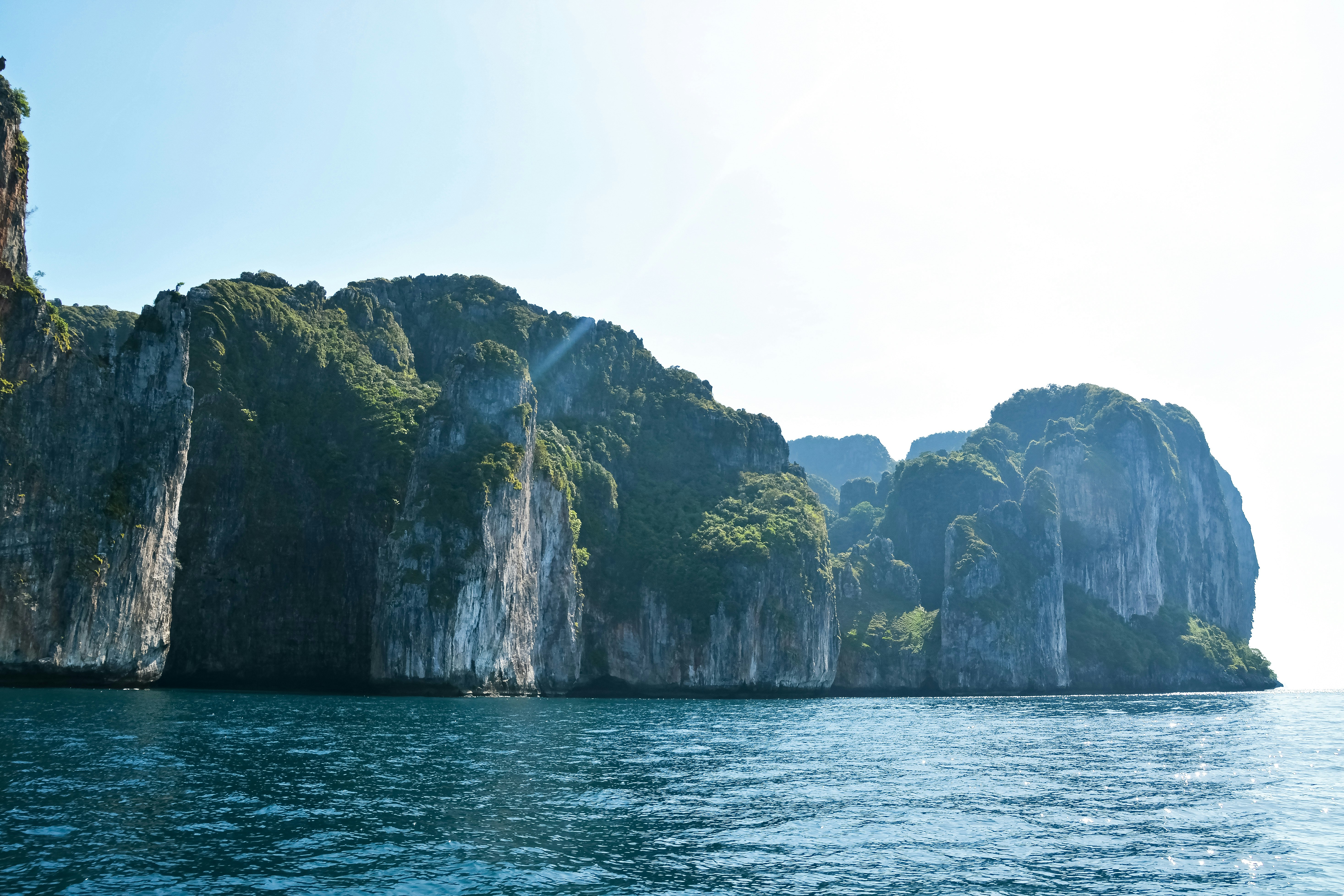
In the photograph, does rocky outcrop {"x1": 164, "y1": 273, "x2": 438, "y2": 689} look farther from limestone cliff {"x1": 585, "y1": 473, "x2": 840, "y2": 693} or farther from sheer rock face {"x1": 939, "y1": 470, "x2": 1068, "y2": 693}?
sheer rock face {"x1": 939, "y1": 470, "x2": 1068, "y2": 693}

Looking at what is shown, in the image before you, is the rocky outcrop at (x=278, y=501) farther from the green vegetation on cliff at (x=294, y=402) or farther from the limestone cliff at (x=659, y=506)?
the limestone cliff at (x=659, y=506)

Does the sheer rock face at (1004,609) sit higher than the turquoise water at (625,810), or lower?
higher

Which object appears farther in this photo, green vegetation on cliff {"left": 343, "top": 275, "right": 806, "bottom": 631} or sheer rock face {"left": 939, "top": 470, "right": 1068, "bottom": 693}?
sheer rock face {"left": 939, "top": 470, "right": 1068, "bottom": 693}

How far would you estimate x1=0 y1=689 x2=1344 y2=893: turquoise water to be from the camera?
2372 cm

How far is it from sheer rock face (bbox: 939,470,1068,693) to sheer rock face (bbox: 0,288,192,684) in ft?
454

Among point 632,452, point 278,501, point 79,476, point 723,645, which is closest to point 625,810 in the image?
point 79,476

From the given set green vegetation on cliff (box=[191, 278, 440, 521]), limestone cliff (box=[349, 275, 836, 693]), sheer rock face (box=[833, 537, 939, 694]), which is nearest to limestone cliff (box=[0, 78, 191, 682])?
green vegetation on cliff (box=[191, 278, 440, 521])

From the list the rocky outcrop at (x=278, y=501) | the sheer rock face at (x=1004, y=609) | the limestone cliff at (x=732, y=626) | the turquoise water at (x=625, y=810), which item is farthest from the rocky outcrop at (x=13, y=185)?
the sheer rock face at (x=1004, y=609)

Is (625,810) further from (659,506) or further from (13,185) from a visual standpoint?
(659,506)

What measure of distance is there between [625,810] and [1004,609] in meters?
165

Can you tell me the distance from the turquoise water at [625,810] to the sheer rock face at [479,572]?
40534 millimetres

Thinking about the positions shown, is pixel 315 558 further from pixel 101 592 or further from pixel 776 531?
pixel 776 531

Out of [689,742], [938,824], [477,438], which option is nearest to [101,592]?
[477,438]

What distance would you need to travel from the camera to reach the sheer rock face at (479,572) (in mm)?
104375
